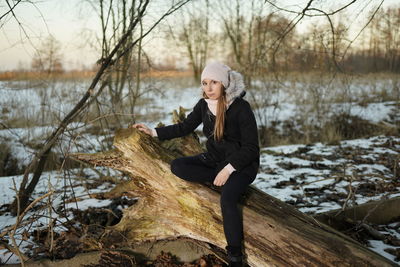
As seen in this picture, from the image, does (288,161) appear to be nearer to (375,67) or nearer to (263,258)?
(263,258)

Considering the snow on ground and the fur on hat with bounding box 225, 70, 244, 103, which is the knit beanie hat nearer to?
the fur on hat with bounding box 225, 70, 244, 103

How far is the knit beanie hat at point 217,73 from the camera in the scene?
8.36 feet

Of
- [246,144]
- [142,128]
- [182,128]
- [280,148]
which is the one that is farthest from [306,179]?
[142,128]

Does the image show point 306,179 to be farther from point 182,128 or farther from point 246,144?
point 246,144

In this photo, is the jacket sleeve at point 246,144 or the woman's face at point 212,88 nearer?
the jacket sleeve at point 246,144

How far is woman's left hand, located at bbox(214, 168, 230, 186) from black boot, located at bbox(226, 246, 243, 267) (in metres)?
0.45

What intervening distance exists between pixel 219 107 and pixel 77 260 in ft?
5.60

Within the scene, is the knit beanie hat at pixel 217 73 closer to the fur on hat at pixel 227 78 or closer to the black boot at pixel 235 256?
the fur on hat at pixel 227 78

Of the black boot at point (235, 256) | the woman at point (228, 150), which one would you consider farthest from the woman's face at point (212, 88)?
the black boot at point (235, 256)

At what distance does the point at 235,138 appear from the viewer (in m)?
2.62

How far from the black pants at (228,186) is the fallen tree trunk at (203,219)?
0.29ft

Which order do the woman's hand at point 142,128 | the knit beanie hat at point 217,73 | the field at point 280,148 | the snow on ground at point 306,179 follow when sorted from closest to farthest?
the knit beanie hat at point 217,73 < the woman's hand at point 142,128 < the field at point 280,148 < the snow on ground at point 306,179

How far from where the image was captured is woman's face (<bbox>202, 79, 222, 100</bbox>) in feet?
8.50

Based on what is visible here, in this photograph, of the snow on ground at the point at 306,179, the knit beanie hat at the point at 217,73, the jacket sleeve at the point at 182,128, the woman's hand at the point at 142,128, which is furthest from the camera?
the snow on ground at the point at 306,179
